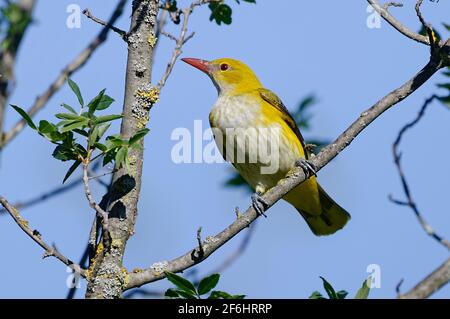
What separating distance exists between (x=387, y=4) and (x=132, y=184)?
145cm

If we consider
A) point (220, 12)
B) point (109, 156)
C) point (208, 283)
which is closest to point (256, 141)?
point (220, 12)

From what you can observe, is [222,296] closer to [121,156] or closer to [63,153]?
[121,156]

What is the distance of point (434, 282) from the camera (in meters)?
2.68

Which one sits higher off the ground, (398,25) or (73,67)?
(73,67)

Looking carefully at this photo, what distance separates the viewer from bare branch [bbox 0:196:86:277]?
332cm

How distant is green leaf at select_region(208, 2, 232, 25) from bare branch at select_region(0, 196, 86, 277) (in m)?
1.76

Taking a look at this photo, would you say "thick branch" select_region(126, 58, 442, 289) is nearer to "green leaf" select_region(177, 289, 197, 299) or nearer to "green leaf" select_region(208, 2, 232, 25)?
"green leaf" select_region(177, 289, 197, 299)

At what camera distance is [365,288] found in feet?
11.1

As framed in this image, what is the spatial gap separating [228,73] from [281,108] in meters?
0.69

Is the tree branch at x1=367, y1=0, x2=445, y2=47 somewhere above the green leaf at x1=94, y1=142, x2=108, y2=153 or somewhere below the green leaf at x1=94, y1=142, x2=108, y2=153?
above

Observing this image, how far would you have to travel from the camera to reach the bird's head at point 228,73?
20.4 feet

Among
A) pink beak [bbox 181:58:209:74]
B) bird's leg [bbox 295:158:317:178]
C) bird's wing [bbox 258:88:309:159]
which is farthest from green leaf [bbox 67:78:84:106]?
pink beak [bbox 181:58:209:74]

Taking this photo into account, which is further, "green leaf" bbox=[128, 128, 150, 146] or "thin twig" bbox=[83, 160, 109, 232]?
"green leaf" bbox=[128, 128, 150, 146]

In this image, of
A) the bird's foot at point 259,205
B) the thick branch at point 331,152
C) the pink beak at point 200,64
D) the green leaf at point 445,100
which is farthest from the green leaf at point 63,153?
the pink beak at point 200,64
